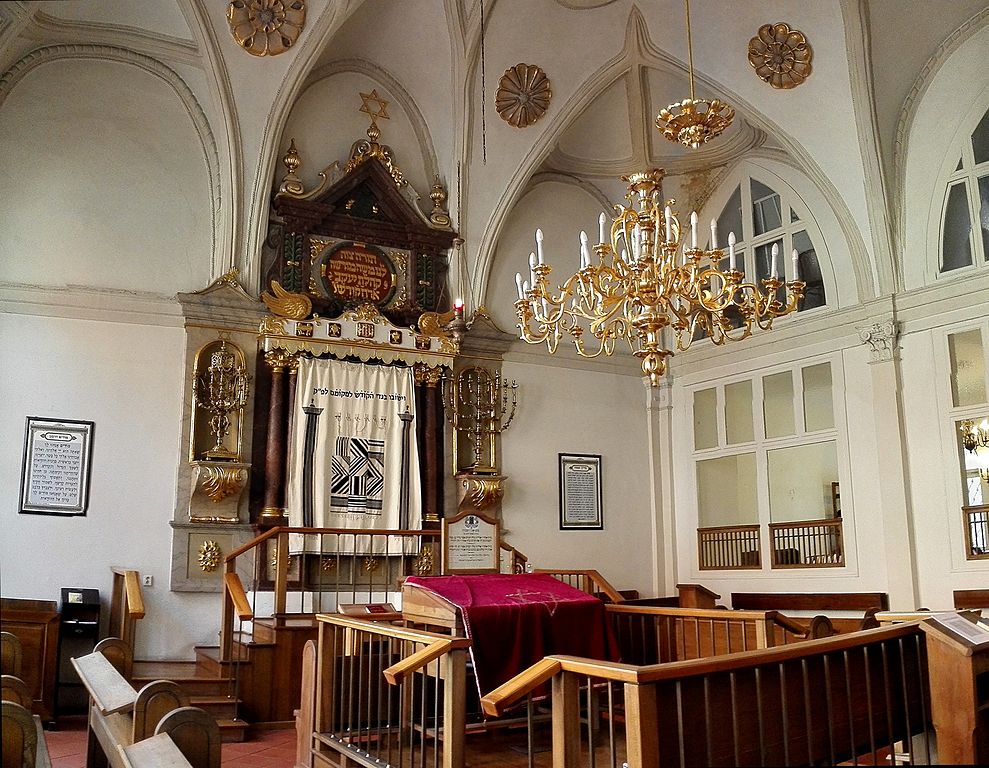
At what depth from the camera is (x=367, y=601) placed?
366 inches

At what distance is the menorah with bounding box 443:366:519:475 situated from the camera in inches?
Answer: 421

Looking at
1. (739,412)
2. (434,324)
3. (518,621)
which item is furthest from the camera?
(739,412)

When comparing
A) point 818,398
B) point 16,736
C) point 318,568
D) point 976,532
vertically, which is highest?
point 818,398

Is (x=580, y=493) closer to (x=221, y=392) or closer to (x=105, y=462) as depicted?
(x=221, y=392)

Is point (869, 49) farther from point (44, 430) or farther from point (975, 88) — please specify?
point (44, 430)

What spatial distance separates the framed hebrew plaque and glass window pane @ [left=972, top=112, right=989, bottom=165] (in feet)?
17.8

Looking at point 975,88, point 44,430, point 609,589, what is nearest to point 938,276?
point 975,88

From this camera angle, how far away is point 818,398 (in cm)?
1102

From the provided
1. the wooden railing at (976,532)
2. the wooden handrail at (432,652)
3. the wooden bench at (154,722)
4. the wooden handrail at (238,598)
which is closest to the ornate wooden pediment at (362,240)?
the wooden handrail at (238,598)

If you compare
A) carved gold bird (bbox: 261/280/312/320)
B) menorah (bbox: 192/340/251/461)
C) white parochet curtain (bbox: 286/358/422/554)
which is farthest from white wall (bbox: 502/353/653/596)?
menorah (bbox: 192/340/251/461)

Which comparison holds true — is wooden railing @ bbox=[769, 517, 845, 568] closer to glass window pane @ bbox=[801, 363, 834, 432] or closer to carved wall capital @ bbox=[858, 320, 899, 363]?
glass window pane @ bbox=[801, 363, 834, 432]

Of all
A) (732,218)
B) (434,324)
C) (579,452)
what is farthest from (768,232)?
(434,324)

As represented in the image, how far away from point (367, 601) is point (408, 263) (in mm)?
3917

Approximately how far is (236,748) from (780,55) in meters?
8.49
